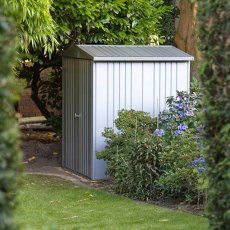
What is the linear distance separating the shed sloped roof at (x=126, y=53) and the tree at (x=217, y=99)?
7.41m

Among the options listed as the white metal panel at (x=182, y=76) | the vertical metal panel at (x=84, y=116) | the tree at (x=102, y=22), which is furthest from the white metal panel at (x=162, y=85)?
the tree at (x=102, y=22)

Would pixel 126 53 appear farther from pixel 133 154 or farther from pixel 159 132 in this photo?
pixel 133 154

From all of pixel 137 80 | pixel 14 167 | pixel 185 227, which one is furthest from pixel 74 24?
pixel 14 167

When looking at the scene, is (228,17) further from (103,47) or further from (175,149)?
(103,47)

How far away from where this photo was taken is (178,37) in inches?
643

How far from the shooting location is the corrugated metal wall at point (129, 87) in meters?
12.0

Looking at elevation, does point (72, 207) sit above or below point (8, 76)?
below

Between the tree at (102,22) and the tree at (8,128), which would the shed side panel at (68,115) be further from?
the tree at (8,128)

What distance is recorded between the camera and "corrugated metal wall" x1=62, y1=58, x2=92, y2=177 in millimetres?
12219

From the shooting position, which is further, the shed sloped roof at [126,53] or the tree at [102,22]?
the tree at [102,22]

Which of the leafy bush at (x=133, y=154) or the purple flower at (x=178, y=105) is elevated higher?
the purple flower at (x=178, y=105)

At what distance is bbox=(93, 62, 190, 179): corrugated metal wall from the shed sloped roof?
5.0 inches

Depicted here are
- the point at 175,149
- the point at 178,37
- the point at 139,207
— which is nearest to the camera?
the point at 139,207

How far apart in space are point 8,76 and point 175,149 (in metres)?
7.11
